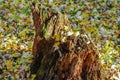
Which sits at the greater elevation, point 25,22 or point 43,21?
point 43,21

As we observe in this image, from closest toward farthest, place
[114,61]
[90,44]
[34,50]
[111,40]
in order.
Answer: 1. [90,44]
2. [34,50]
3. [114,61]
4. [111,40]

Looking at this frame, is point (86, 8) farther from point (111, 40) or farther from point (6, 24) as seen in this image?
point (6, 24)

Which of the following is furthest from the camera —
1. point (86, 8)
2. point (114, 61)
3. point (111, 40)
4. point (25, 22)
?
point (86, 8)

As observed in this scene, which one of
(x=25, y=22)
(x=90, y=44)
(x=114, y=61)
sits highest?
(x=90, y=44)

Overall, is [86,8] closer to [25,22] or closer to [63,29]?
[25,22]

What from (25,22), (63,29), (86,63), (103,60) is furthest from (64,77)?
(25,22)

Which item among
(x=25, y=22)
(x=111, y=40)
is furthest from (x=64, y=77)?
(x=25, y=22)

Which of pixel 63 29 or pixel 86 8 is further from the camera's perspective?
pixel 86 8
